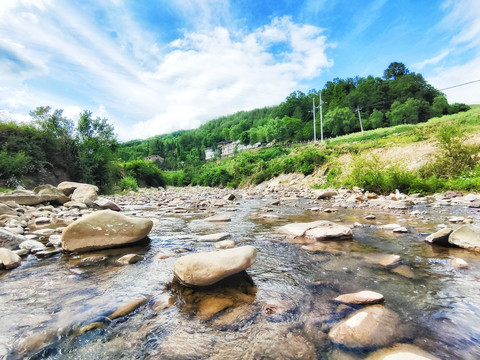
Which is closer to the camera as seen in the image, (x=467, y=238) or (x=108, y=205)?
(x=467, y=238)

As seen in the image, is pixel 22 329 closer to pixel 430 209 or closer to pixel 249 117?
pixel 430 209

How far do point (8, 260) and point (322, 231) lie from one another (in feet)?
17.0

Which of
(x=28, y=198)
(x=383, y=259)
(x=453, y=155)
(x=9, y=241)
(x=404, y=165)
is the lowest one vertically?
(x=383, y=259)

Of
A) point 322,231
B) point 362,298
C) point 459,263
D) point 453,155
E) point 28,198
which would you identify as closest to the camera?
point 362,298

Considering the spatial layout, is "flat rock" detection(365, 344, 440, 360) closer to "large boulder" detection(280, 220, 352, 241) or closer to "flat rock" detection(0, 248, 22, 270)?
"large boulder" detection(280, 220, 352, 241)

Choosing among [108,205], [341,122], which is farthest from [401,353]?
[341,122]

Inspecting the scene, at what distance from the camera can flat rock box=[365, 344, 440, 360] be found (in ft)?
4.77

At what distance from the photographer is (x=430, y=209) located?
750 cm

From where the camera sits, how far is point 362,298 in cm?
224

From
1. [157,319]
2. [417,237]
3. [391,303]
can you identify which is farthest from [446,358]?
[417,237]

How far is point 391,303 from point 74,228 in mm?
4763

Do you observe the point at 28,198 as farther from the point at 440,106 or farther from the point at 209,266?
the point at 440,106

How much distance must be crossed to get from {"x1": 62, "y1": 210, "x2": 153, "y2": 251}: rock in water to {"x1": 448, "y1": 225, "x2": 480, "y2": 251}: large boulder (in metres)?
5.59

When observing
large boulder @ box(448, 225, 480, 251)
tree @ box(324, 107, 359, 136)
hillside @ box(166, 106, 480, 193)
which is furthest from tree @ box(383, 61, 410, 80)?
large boulder @ box(448, 225, 480, 251)
